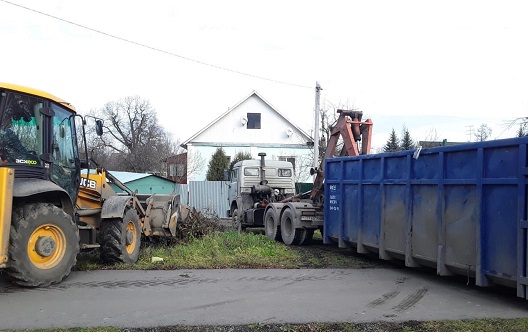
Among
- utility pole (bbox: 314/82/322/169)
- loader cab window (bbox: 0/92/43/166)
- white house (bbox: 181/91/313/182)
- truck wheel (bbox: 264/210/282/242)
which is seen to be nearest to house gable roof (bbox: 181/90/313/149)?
white house (bbox: 181/91/313/182)

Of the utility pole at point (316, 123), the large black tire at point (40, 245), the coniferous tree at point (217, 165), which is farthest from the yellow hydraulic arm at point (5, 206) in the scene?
the coniferous tree at point (217, 165)

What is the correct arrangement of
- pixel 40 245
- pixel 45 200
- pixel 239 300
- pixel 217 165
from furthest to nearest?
pixel 217 165, pixel 45 200, pixel 40 245, pixel 239 300

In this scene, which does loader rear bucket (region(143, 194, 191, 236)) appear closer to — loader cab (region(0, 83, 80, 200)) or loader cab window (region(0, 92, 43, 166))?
loader cab (region(0, 83, 80, 200))

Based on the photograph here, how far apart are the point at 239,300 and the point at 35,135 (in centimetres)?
430

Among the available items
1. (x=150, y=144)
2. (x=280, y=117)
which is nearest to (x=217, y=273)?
(x=280, y=117)

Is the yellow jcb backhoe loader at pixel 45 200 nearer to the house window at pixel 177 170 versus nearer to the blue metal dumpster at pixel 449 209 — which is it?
the blue metal dumpster at pixel 449 209

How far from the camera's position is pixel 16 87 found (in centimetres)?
771

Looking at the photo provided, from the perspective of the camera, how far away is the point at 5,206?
7.00m

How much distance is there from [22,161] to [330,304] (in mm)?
5320

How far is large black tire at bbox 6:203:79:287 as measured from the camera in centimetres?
733

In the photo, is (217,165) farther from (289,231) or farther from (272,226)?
(289,231)

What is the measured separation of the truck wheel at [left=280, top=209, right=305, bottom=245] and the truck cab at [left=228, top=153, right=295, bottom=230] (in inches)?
111

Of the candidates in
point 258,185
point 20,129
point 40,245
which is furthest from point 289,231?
point 20,129

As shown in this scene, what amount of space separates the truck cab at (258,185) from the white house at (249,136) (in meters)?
19.8
